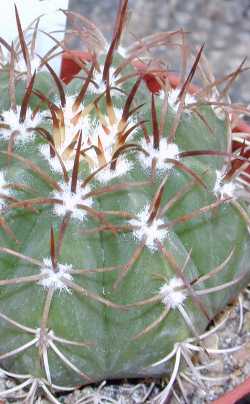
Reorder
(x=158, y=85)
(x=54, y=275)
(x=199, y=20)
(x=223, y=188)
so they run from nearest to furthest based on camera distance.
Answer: (x=54, y=275) < (x=223, y=188) < (x=158, y=85) < (x=199, y=20)

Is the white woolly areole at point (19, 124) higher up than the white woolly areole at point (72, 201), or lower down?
higher up

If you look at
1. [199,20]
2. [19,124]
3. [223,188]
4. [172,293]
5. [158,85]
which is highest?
[199,20]

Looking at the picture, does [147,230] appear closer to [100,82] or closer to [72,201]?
[72,201]

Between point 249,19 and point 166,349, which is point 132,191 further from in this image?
point 249,19

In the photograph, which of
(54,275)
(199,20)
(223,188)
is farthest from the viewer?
(199,20)

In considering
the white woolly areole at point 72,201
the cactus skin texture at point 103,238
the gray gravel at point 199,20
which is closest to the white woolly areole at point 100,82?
the cactus skin texture at point 103,238

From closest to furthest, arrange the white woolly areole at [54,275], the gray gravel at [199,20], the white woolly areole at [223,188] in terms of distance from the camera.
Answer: the white woolly areole at [54,275] → the white woolly areole at [223,188] → the gray gravel at [199,20]

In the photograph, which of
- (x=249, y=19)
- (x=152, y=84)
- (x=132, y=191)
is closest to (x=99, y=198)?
(x=132, y=191)

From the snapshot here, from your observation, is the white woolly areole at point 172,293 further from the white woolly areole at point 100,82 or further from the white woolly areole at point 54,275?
the white woolly areole at point 100,82

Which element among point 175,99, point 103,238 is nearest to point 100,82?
point 175,99
